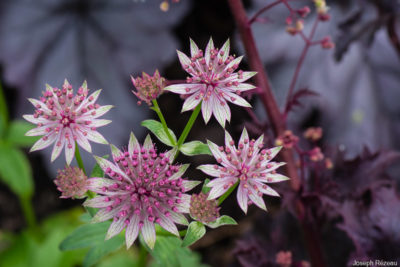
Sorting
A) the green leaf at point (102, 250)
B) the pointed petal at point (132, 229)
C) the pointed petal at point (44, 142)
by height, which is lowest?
the green leaf at point (102, 250)

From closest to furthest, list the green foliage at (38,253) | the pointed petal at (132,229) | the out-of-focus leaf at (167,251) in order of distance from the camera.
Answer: the pointed petal at (132,229) < the out-of-focus leaf at (167,251) < the green foliage at (38,253)

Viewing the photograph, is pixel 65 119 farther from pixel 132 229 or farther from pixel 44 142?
pixel 132 229

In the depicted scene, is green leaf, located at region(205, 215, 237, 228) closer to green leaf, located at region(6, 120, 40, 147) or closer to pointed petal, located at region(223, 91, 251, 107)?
pointed petal, located at region(223, 91, 251, 107)

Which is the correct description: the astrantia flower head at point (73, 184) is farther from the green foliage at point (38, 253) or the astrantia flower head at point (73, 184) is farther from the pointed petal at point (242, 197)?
the green foliage at point (38, 253)

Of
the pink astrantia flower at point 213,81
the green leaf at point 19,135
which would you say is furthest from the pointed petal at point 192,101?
the green leaf at point 19,135

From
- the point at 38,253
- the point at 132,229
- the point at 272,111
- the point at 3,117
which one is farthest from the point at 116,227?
the point at 3,117

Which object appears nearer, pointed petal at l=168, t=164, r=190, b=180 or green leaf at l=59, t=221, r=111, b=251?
pointed petal at l=168, t=164, r=190, b=180

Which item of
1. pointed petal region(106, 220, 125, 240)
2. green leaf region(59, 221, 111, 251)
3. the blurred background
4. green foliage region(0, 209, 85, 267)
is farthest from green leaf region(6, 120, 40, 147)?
pointed petal region(106, 220, 125, 240)
